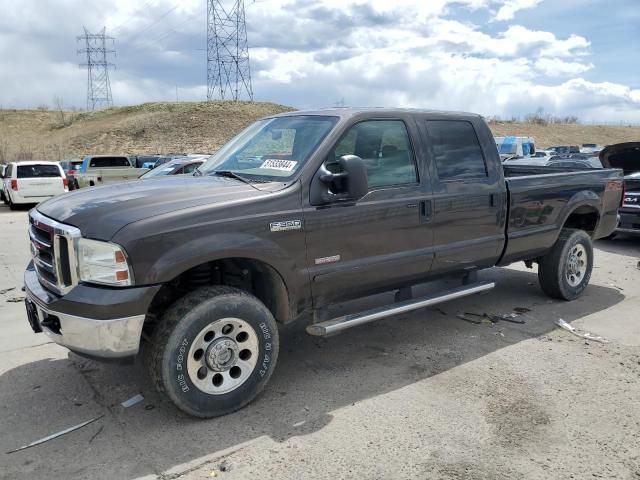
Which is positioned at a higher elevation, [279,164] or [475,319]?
[279,164]

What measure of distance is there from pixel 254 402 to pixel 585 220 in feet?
15.9

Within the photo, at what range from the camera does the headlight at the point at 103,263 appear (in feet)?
10.5

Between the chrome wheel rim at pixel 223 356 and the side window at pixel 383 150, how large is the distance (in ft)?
4.78

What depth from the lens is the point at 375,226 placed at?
424 centimetres

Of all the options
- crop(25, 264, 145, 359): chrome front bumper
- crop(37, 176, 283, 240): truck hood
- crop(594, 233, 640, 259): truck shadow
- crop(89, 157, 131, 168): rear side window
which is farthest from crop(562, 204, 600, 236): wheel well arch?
crop(89, 157, 131, 168): rear side window

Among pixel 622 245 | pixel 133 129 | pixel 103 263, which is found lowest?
pixel 622 245

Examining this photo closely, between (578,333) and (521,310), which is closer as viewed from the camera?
(578,333)

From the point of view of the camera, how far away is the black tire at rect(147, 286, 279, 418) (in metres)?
3.39

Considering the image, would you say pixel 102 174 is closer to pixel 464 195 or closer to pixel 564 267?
pixel 564 267

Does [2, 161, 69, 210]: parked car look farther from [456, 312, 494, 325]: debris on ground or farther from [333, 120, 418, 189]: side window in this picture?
[333, 120, 418, 189]: side window

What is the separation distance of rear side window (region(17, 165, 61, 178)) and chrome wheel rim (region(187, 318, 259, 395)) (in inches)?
655

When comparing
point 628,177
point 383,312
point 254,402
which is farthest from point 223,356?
point 628,177

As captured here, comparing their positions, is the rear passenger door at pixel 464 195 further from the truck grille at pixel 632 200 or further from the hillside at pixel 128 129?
the hillside at pixel 128 129

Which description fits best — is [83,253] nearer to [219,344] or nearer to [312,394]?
[219,344]
